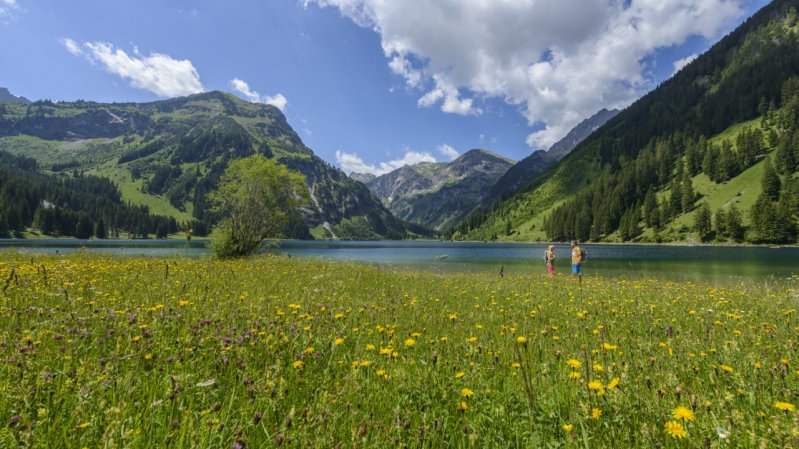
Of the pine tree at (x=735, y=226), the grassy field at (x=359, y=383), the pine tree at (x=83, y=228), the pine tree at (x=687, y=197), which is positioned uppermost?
the pine tree at (x=687, y=197)

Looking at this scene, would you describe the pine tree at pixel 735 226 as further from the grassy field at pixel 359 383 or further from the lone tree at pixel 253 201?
the grassy field at pixel 359 383

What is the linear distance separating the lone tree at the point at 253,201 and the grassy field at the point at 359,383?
92.0 ft

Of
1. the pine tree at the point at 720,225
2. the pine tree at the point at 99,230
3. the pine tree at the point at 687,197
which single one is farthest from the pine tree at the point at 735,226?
the pine tree at the point at 99,230

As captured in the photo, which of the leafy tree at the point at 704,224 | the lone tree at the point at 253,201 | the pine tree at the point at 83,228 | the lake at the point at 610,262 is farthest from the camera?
the pine tree at the point at 83,228

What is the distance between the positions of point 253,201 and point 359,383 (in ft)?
119

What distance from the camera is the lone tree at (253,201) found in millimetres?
34281

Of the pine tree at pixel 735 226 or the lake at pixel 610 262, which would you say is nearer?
the lake at pixel 610 262

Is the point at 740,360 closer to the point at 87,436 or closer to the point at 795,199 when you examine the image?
the point at 87,436

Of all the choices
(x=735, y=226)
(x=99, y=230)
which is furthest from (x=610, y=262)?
(x=99, y=230)

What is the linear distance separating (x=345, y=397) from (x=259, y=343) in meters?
1.77

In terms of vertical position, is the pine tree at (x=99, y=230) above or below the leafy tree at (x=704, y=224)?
below

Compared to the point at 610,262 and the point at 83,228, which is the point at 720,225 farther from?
the point at 83,228

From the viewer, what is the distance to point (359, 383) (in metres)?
3.71

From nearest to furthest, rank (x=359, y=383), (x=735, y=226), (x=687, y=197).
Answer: (x=359, y=383) < (x=735, y=226) < (x=687, y=197)
